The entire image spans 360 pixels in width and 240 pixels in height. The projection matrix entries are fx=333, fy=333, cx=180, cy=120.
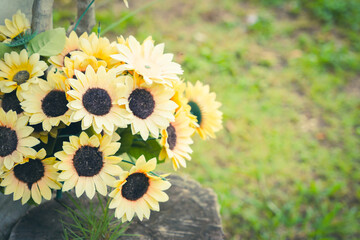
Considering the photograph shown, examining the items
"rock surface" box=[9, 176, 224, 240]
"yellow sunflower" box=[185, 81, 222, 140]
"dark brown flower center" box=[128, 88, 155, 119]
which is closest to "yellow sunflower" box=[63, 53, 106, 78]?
"dark brown flower center" box=[128, 88, 155, 119]

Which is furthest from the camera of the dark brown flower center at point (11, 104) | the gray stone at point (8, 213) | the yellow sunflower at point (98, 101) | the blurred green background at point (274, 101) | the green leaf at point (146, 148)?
the blurred green background at point (274, 101)

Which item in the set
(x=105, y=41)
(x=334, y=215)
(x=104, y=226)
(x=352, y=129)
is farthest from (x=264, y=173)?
(x=105, y=41)

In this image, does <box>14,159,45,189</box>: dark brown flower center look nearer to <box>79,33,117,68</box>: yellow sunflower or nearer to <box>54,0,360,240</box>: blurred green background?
<box>79,33,117,68</box>: yellow sunflower

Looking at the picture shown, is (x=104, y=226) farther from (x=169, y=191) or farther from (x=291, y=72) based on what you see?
(x=291, y=72)

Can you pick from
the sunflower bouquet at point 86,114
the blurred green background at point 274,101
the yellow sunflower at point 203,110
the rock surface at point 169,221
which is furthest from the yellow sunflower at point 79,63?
the blurred green background at point 274,101

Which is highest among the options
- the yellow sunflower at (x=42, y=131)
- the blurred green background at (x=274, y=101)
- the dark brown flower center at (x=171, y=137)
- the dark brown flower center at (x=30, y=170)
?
the yellow sunflower at (x=42, y=131)

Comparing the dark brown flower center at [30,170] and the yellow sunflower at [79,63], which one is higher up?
the yellow sunflower at [79,63]

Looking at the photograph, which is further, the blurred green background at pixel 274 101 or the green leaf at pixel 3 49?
the blurred green background at pixel 274 101

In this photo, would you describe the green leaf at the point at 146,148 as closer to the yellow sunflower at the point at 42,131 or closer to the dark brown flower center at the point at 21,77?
the yellow sunflower at the point at 42,131
